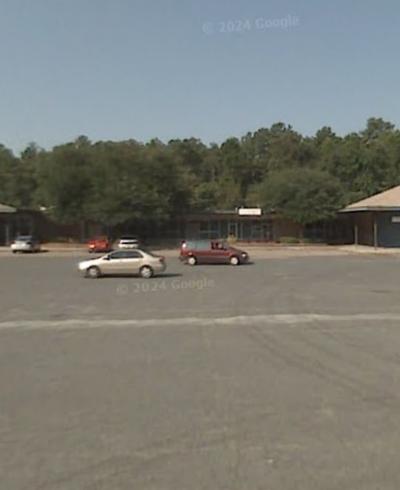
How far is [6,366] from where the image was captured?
8266mm

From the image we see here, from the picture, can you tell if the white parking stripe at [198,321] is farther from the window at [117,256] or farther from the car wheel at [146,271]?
the window at [117,256]

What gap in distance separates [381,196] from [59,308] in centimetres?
4323

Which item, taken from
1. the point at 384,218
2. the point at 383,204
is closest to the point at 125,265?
the point at 383,204

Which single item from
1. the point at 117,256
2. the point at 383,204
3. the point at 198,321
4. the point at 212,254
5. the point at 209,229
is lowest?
the point at 198,321

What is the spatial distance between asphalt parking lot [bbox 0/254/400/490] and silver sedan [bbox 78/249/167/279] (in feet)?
34.5

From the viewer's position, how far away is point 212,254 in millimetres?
34125

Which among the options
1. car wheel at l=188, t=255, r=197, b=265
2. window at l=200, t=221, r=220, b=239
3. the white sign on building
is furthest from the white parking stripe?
window at l=200, t=221, r=220, b=239

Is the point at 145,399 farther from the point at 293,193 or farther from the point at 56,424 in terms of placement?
the point at 293,193

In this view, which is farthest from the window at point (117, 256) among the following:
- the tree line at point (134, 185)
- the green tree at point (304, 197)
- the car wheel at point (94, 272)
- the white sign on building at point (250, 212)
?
the white sign on building at point (250, 212)

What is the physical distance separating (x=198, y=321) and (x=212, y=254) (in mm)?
21541

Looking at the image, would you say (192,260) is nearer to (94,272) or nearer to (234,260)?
(234,260)

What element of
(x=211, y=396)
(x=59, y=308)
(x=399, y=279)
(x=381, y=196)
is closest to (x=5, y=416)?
(x=211, y=396)

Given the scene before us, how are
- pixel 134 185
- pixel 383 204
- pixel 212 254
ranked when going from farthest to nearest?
1. pixel 134 185
2. pixel 383 204
3. pixel 212 254

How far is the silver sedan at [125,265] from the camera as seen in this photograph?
25.2 m
